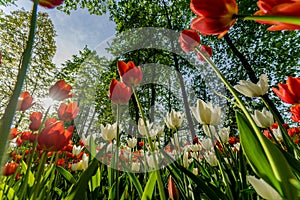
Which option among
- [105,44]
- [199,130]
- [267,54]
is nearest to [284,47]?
[267,54]

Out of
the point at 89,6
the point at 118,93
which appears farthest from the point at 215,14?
the point at 89,6

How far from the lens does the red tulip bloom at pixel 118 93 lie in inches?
39.6

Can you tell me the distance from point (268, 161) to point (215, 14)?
0.88ft

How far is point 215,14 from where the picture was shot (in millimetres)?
399

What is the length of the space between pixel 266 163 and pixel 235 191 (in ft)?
1.92

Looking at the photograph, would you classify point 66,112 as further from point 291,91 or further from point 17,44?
point 17,44

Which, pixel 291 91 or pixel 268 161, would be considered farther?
pixel 291 91

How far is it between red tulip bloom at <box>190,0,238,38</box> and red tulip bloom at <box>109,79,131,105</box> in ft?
2.05

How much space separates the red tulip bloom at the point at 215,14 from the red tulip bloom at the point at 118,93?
626mm

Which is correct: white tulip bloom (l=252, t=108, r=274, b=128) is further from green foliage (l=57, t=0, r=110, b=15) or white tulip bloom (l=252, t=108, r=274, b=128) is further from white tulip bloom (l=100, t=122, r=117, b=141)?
green foliage (l=57, t=0, r=110, b=15)

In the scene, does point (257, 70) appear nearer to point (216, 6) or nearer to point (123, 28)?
point (123, 28)

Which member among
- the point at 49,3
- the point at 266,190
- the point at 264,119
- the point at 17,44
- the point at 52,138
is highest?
the point at 17,44

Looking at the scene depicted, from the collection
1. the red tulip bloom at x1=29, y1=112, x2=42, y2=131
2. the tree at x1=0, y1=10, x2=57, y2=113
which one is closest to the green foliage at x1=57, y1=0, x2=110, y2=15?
the tree at x1=0, y1=10, x2=57, y2=113

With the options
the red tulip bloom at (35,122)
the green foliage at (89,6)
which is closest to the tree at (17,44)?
the green foliage at (89,6)
